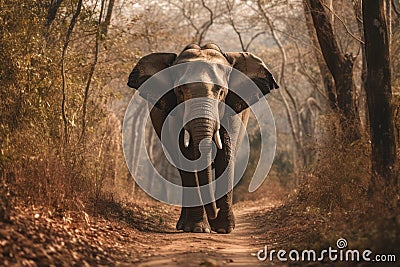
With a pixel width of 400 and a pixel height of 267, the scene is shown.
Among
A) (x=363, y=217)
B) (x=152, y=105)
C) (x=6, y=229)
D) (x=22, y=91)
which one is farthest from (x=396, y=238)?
(x=152, y=105)

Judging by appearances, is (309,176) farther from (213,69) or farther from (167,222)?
(213,69)

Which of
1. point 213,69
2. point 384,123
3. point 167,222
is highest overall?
point 213,69

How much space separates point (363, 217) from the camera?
9.24 meters

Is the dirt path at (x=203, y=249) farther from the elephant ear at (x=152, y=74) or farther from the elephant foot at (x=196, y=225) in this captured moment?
the elephant ear at (x=152, y=74)

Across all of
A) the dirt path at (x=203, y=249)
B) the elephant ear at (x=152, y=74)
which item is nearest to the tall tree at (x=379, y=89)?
the dirt path at (x=203, y=249)

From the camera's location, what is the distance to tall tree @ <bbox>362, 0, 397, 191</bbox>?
10969 millimetres

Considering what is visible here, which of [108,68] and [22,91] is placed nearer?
[22,91]

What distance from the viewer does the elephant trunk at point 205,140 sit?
1203 centimetres

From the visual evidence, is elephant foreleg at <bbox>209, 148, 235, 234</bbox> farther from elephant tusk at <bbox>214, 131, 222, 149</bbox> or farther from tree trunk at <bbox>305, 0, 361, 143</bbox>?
tree trunk at <bbox>305, 0, 361, 143</bbox>

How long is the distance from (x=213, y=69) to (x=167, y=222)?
4.04m

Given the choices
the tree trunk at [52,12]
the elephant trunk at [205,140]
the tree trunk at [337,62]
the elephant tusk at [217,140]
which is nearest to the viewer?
the elephant trunk at [205,140]

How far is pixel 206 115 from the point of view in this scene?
12117 mm

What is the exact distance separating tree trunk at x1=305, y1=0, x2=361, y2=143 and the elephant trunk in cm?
409

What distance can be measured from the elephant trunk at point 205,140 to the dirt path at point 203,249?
596 mm
